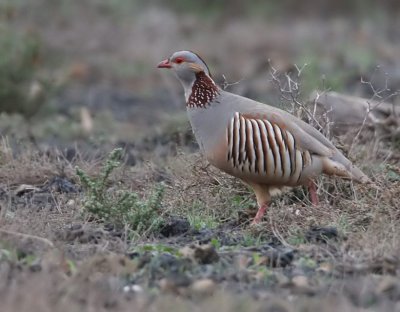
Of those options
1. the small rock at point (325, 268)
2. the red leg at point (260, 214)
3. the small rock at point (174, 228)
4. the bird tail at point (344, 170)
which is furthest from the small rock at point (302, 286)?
the bird tail at point (344, 170)

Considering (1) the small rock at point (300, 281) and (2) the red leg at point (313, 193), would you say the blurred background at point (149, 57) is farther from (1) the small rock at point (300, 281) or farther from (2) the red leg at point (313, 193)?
(1) the small rock at point (300, 281)

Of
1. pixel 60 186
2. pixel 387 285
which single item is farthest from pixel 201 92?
pixel 387 285

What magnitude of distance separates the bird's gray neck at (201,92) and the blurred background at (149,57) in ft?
8.63

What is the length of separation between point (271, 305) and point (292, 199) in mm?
3408

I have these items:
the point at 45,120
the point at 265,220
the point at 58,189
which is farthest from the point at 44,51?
the point at 265,220

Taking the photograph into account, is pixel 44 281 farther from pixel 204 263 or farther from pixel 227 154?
pixel 227 154

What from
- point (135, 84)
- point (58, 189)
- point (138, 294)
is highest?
point (138, 294)

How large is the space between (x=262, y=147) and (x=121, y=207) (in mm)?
1134

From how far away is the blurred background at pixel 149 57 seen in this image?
13.7m

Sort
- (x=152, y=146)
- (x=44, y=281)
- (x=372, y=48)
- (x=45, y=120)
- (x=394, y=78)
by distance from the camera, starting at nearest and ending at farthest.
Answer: (x=44, y=281)
(x=152, y=146)
(x=45, y=120)
(x=394, y=78)
(x=372, y=48)

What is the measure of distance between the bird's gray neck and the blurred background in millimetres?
2631

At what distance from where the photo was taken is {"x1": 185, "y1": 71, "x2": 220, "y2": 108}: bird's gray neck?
8.39 metres

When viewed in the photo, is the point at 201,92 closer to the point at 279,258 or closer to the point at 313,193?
the point at 313,193

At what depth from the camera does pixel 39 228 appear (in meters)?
7.13
